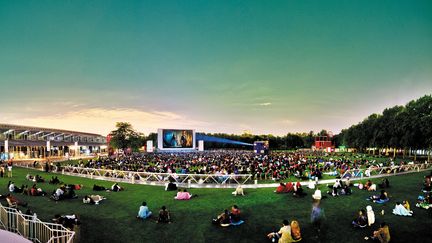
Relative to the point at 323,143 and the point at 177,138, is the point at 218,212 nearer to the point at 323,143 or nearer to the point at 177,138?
the point at 177,138

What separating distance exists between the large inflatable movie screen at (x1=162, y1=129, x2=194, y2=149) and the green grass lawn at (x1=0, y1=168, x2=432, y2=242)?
179 ft

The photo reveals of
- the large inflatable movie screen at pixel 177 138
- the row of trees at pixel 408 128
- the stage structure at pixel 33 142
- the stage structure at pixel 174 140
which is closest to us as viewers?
the row of trees at pixel 408 128

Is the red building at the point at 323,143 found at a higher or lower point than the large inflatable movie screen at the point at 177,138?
lower

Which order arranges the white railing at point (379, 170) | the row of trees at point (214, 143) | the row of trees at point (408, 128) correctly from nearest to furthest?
the white railing at point (379, 170), the row of trees at point (408, 128), the row of trees at point (214, 143)

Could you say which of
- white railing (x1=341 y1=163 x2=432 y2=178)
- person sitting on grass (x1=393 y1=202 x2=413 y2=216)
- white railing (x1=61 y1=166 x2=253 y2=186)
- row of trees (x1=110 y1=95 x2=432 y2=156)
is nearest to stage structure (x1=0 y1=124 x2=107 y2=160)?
row of trees (x1=110 y1=95 x2=432 y2=156)

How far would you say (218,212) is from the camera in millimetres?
14008

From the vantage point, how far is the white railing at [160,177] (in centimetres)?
2264

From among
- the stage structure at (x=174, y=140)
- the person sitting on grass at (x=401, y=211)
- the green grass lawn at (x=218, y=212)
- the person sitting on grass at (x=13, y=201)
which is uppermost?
the stage structure at (x=174, y=140)

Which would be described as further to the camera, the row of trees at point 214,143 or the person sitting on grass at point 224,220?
the row of trees at point 214,143

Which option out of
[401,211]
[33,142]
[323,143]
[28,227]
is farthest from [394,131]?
[33,142]

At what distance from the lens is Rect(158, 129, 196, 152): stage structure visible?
73.8 meters

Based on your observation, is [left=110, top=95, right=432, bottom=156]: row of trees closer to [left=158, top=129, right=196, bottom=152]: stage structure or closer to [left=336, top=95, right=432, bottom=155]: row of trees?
[left=336, top=95, right=432, bottom=155]: row of trees

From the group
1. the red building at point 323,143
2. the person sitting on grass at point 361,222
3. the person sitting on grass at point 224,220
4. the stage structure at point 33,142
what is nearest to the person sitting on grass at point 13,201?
the person sitting on grass at point 224,220

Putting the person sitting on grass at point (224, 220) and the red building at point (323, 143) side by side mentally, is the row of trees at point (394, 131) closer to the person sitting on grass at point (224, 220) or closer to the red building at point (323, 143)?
the red building at point (323, 143)
